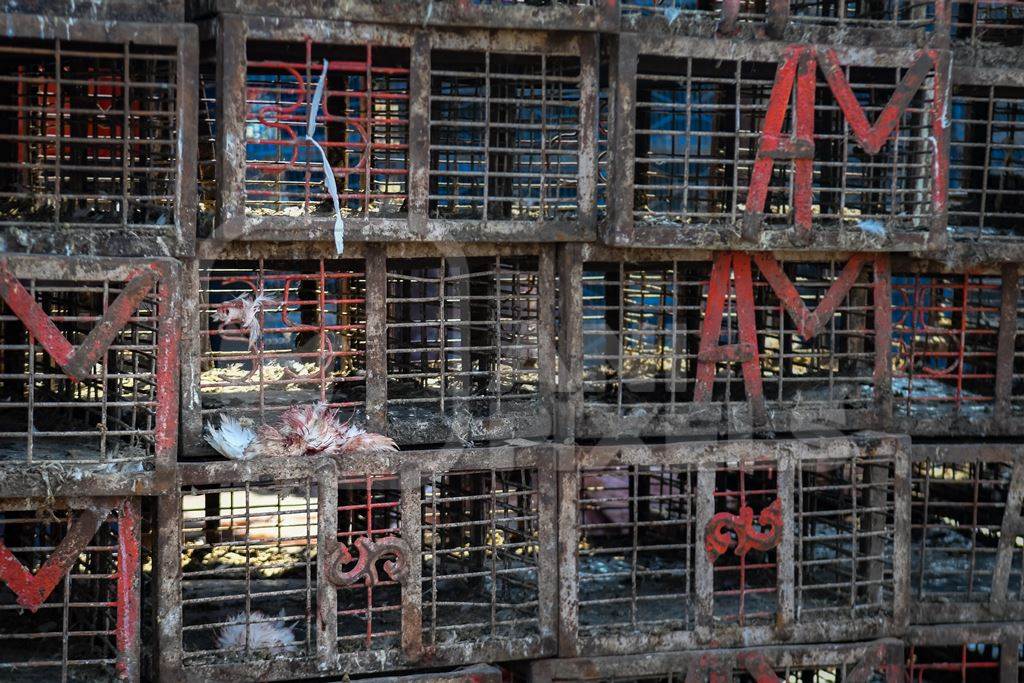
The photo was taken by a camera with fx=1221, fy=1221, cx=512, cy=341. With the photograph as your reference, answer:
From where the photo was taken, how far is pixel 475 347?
19.8ft

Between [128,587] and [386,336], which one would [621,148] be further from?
[128,587]

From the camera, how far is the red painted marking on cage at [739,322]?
20.2 feet

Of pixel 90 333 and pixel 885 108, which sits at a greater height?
pixel 885 108

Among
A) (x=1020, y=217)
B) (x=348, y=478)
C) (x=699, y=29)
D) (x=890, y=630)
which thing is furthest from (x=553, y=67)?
(x=890, y=630)

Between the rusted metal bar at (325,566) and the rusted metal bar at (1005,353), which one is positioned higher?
the rusted metal bar at (1005,353)

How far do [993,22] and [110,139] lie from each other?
16.2ft

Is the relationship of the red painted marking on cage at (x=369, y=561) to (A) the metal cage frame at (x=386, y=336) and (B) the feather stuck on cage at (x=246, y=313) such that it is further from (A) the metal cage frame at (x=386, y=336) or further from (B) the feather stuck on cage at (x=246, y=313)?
(B) the feather stuck on cage at (x=246, y=313)

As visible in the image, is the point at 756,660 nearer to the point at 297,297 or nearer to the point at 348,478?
the point at 348,478

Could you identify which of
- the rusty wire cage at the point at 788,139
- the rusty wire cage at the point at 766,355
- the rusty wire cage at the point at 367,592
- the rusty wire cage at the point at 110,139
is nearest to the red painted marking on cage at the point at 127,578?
the rusty wire cage at the point at 367,592

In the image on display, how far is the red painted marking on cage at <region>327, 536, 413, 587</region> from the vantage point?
559 cm

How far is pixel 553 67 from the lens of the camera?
6.20m

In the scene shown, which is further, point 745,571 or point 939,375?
point 745,571

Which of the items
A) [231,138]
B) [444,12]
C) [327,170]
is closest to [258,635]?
[327,170]

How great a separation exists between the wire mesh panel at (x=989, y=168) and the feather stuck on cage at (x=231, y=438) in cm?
380
